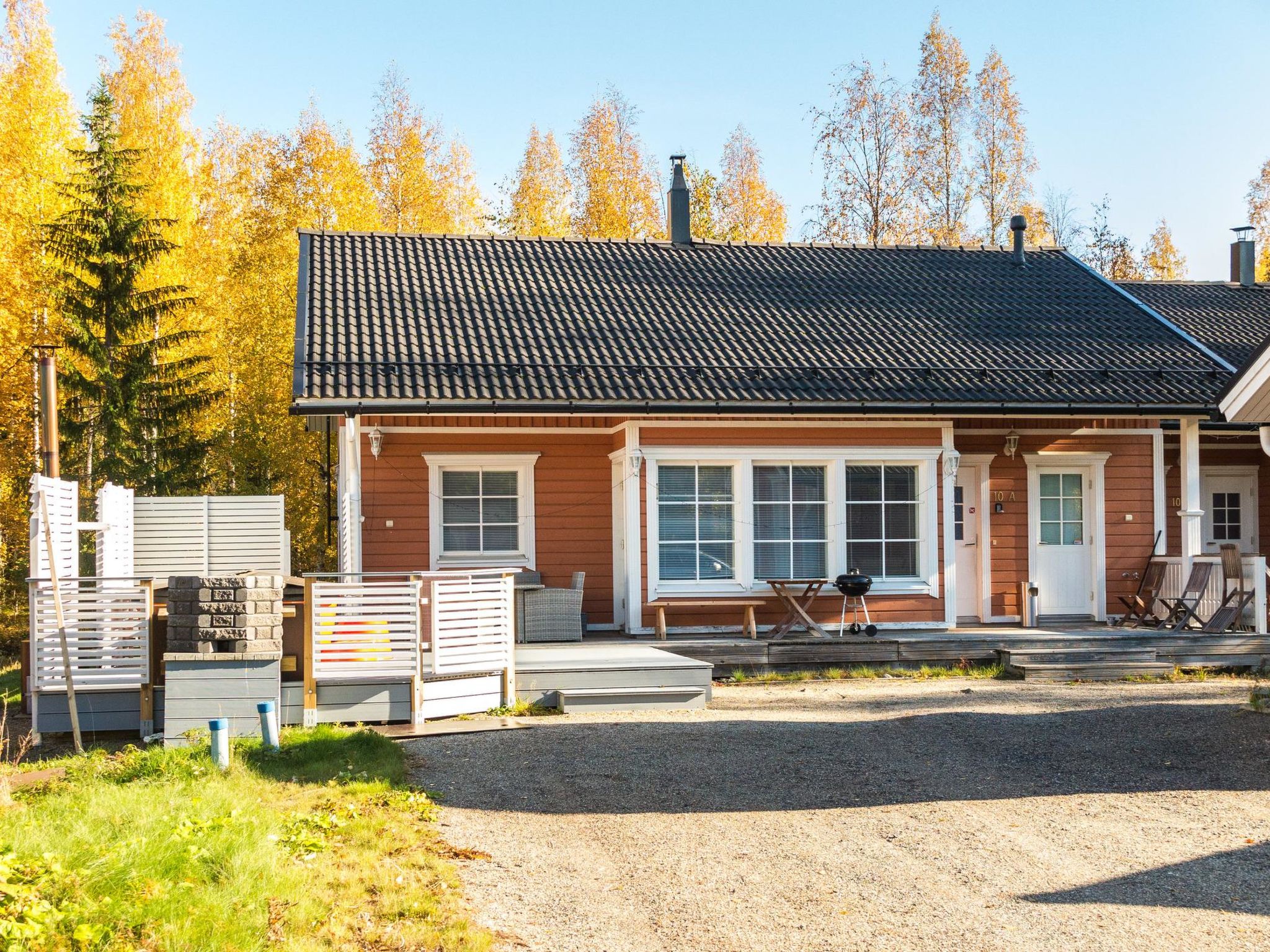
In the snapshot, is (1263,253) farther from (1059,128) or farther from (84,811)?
(84,811)

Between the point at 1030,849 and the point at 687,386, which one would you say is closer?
the point at 1030,849

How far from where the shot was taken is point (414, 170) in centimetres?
2916

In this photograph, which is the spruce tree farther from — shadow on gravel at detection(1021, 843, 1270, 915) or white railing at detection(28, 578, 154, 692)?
shadow on gravel at detection(1021, 843, 1270, 915)

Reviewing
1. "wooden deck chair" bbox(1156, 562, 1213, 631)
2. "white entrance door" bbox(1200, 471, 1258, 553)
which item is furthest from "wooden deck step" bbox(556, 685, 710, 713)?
"white entrance door" bbox(1200, 471, 1258, 553)

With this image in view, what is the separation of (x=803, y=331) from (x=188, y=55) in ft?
64.7

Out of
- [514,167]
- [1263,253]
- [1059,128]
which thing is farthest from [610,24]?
[1263,253]

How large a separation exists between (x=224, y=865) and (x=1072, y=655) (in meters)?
10.3

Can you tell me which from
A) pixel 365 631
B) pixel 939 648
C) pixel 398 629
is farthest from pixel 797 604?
pixel 365 631

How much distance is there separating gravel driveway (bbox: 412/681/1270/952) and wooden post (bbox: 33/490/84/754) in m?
2.64

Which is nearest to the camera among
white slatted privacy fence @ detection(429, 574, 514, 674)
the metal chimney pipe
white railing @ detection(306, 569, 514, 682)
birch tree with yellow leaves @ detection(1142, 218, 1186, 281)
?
white railing @ detection(306, 569, 514, 682)

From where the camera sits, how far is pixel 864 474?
14.5 meters

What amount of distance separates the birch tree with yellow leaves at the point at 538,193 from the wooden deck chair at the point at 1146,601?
19288mm

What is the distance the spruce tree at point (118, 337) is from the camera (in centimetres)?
2064

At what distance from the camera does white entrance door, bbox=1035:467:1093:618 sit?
51.3 feet
